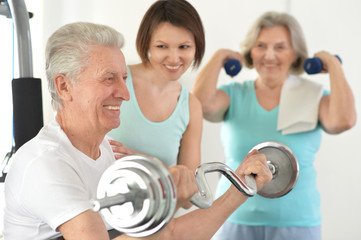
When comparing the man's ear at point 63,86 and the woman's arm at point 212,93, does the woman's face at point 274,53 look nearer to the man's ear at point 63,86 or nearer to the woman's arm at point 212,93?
the woman's arm at point 212,93

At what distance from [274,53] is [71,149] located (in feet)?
3.51

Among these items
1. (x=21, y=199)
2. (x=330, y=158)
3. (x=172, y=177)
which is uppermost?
(x=172, y=177)

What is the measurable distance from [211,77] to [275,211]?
597 millimetres

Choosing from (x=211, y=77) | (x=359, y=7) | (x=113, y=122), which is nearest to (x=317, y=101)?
(x=211, y=77)

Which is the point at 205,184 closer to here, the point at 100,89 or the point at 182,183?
the point at 182,183

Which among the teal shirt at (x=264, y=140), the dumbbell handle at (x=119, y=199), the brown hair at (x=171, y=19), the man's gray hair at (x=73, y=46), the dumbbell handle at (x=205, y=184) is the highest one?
the brown hair at (x=171, y=19)

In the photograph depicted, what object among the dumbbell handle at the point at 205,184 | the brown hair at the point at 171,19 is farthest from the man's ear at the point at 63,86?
the brown hair at the point at 171,19

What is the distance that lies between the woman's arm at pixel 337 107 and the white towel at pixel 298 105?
4 centimetres

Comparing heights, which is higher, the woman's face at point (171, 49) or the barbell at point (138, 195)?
the woman's face at point (171, 49)

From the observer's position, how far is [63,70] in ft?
3.01

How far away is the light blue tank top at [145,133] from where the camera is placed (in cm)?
135

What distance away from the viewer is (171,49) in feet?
4.42

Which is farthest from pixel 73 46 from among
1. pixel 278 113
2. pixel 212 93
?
pixel 278 113

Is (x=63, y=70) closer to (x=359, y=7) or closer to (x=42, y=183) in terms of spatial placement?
(x=42, y=183)
